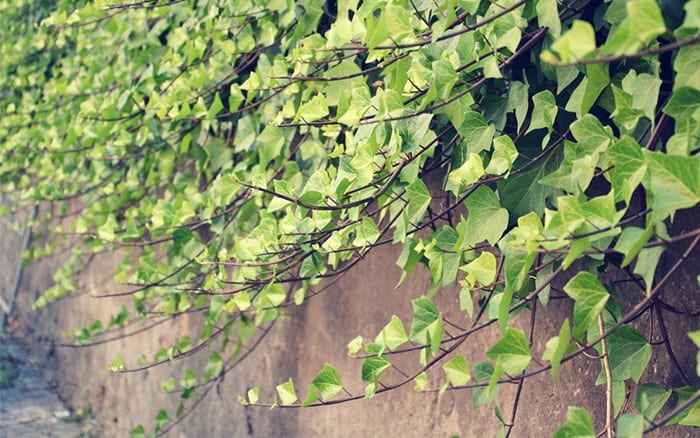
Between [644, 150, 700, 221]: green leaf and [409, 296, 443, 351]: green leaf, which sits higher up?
[644, 150, 700, 221]: green leaf

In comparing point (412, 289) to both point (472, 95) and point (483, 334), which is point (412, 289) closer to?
point (483, 334)

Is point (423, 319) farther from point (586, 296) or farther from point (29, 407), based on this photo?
point (29, 407)

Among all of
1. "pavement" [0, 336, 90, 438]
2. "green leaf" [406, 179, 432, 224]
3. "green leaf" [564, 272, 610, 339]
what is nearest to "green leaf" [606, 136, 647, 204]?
"green leaf" [564, 272, 610, 339]

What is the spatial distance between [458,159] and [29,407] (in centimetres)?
416

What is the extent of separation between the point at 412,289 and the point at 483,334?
0.29m

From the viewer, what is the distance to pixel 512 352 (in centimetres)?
117

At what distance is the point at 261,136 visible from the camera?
2.09 m

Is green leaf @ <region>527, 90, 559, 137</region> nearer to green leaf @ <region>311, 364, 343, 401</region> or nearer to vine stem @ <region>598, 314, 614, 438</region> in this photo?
vine stem @ <region>598, 314, 614, 438</region>

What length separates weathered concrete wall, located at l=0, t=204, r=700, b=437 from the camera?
1628 millimetres

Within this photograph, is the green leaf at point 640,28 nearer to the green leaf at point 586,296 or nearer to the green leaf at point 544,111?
the green leaf at point 586,296

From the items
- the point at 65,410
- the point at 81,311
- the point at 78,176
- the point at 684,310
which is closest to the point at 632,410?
the point at 684,310

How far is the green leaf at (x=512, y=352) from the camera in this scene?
1165 millimetres

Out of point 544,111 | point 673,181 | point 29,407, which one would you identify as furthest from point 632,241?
point 29,407

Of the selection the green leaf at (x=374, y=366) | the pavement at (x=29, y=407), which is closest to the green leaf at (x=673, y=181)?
the green leaf at (x=374, y=366)
